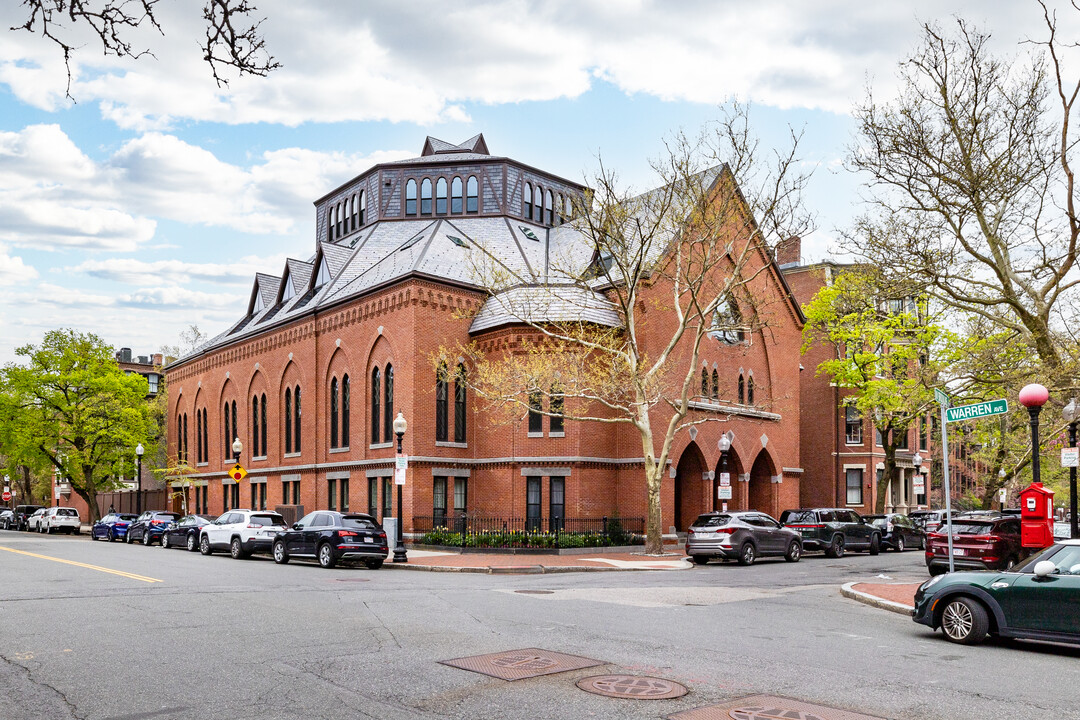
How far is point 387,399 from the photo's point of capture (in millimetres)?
37062

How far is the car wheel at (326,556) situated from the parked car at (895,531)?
20.8 meters

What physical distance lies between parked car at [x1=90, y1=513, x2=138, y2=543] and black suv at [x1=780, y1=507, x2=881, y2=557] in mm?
28454

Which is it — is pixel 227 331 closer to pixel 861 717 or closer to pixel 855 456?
pixel 855 456

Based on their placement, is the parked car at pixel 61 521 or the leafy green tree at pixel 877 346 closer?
the leafy green tree at pixel 877 346

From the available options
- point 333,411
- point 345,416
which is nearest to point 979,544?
point 345,416

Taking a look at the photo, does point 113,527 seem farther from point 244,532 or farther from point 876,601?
point 876,601

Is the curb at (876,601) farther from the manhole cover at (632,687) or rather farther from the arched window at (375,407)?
the arched window at (375,407)

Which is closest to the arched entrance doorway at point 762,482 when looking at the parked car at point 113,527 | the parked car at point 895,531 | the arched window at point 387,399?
the parked car at point 895,531

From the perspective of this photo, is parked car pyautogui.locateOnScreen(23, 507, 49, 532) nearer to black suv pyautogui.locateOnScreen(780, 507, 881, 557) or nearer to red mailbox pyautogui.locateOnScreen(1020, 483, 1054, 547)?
black suv pyautogui.locateOnScreen(780, 507, 881, 557)

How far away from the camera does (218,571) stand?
2186cm

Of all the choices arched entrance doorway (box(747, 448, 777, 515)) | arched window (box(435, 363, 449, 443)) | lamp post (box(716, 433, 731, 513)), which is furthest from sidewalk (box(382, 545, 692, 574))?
arched entrance doorway (box(747, 448, 777, 515))

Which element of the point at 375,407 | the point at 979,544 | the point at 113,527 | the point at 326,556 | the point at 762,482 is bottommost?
the point at 113,527

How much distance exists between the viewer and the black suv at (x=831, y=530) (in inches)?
1258

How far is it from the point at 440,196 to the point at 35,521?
104 ft
